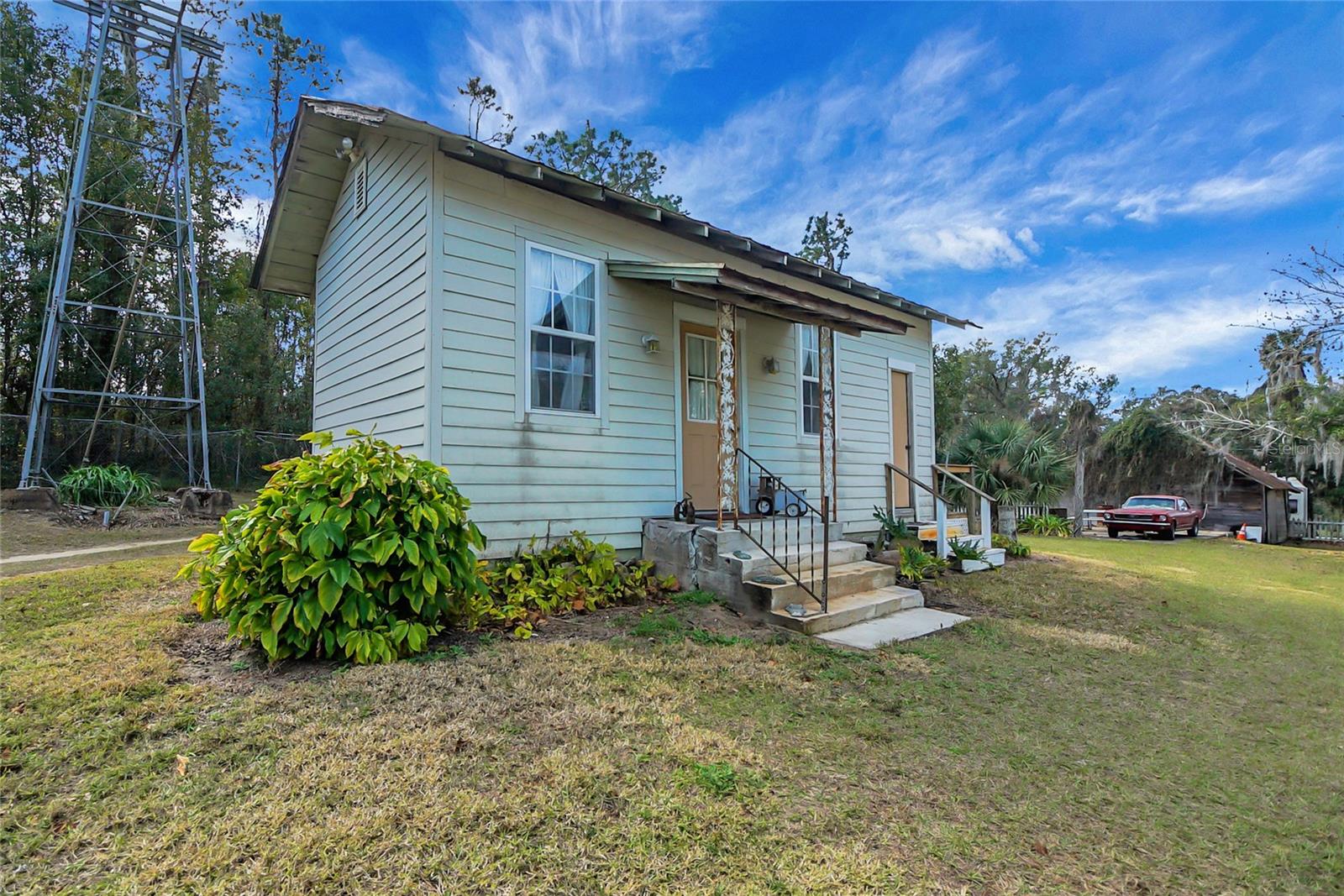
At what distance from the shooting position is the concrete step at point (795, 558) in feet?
18.1

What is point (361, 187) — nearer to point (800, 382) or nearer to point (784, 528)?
point (800, 382)

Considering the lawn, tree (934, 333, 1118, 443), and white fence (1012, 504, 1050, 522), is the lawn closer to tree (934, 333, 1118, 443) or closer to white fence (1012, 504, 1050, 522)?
white fence (1012, 504, 1050, 522)

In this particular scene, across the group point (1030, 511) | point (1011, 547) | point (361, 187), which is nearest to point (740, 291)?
point (361, 187)

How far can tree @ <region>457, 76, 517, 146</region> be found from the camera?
2009 cm

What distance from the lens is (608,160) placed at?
23.5 meters

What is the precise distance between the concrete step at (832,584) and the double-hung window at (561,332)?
248 cm

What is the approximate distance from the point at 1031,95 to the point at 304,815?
1304cm

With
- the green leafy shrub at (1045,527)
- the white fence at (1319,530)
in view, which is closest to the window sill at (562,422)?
the green leafy shrub at (1045,527)

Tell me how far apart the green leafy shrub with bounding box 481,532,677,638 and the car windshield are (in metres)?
18.9

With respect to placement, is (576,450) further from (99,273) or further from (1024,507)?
(1024,507)

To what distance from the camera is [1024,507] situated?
61.7 feet

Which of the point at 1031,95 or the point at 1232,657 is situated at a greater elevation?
the point at 1031,95

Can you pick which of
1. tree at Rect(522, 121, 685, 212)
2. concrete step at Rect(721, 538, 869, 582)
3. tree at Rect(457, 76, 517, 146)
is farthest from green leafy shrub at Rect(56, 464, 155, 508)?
tree at Rect(522, 121, 685, 212)

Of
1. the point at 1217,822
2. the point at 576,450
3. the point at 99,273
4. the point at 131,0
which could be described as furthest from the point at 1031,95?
the point at 99,273
